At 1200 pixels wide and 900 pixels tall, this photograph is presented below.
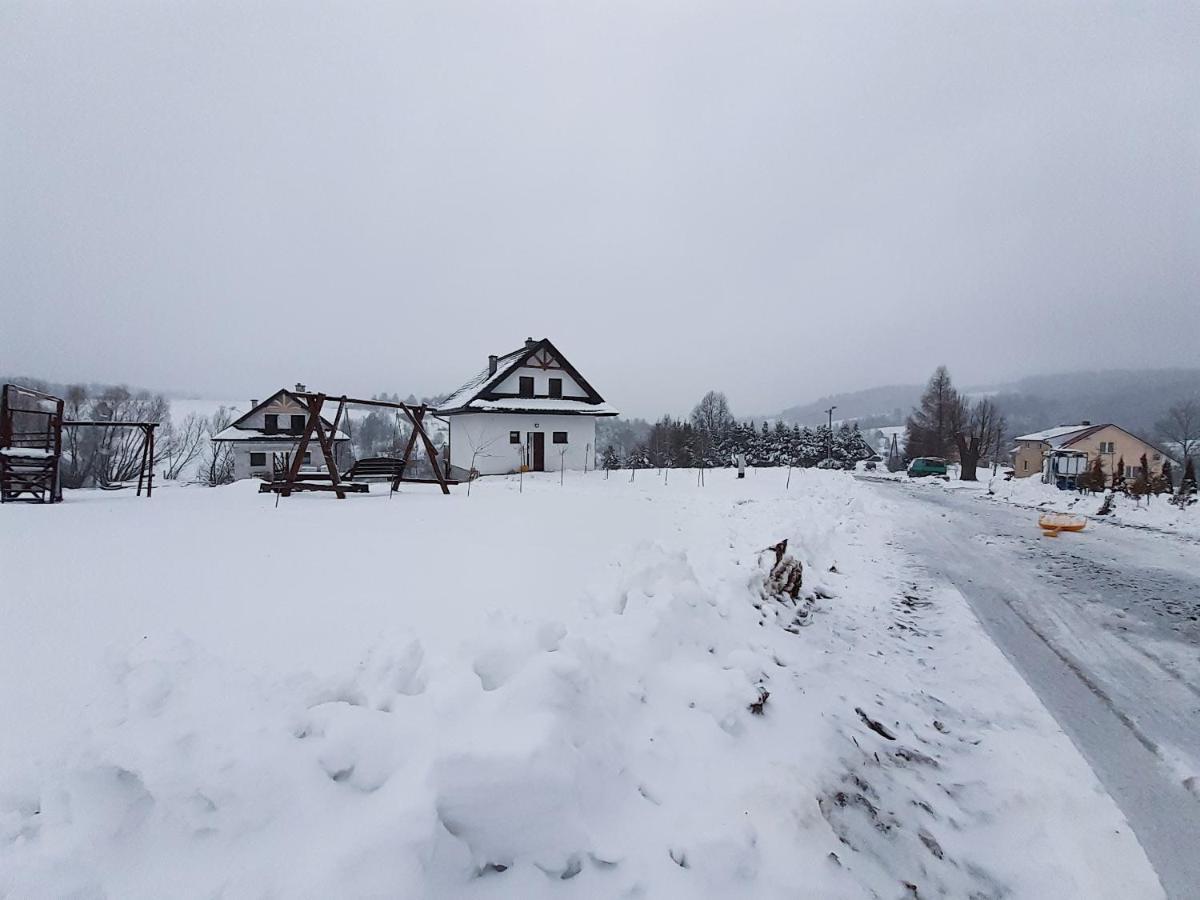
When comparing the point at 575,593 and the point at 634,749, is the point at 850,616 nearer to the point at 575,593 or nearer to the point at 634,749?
the point at 575,593

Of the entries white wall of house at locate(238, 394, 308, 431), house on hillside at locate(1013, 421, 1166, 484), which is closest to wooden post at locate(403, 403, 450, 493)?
white wall of house at locate(238, 394, 308, 431)

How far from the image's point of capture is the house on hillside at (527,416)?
76.5ft

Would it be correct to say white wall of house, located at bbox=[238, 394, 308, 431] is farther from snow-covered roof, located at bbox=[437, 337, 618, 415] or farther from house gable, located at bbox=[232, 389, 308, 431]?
snow-covered roof, located at bbox=[437, 337, 618, 415]

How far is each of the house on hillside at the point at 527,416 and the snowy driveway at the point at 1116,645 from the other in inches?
645

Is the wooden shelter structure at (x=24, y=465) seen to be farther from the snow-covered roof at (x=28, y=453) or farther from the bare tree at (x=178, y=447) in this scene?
the bare tree at (x=178, y=447)

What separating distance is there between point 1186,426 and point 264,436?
3554 inches

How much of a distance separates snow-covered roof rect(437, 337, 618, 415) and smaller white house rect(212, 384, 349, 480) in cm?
1215

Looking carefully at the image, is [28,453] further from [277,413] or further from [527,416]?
[277,413]

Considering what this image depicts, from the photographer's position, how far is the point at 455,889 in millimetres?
1840

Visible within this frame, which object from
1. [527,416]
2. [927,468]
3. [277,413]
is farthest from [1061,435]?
[277,413]

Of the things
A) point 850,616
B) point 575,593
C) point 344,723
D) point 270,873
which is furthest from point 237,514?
point 850,616

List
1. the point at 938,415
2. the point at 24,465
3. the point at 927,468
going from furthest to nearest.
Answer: the point at 938,415 → the point at 927,468 → the point at 24,465

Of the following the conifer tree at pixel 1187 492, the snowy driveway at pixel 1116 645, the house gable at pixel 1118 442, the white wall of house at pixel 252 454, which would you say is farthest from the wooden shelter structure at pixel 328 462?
the house gable at pixel 1118 442

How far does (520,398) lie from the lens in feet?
81.1
